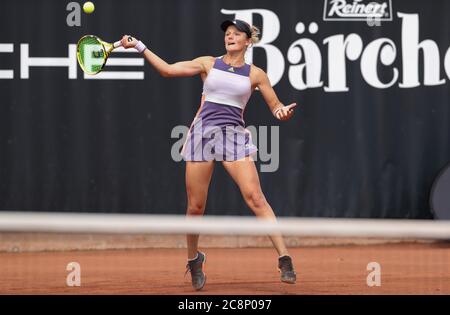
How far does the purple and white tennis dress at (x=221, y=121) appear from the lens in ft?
20.6

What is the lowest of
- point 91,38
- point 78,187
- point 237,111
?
point 78,187

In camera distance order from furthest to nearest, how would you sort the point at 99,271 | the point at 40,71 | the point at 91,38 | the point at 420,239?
the point at 420,239 → the point at 40,71 → the point at 99,271 → the point at 91,38

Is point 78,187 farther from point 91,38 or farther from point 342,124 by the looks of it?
point 91,38

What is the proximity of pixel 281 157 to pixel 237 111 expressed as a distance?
286 cm

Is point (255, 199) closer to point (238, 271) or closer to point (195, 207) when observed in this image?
point (195, 207)

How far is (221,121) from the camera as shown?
20.7ft

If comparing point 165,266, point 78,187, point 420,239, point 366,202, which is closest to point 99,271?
point 165,266

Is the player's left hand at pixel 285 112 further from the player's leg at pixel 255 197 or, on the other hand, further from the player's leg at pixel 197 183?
the player's leg at pixel 197 183

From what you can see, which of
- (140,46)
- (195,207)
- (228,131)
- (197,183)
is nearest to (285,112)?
(228,131)

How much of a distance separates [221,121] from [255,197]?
50 cm

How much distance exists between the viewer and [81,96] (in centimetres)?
909

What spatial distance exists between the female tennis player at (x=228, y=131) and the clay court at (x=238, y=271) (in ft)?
2.10

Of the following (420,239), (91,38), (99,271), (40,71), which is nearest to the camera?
(91,38)

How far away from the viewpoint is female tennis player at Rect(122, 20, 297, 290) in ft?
20.5
